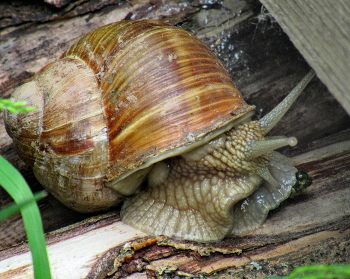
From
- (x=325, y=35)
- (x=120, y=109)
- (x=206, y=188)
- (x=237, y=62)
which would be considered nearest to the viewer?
(x=325, y=35)

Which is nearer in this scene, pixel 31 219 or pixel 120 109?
pixel 31 219

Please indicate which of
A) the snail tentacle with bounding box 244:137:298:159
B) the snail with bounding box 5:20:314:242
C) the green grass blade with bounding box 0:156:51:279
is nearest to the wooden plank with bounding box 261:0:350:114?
the snail with bounding box 5:20:314:242

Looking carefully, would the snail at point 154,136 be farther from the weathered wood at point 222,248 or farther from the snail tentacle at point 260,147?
the weathered wood at point 222,248

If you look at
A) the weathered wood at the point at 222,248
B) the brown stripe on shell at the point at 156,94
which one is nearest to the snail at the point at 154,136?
the brown stripe on shell at the point at 156,94

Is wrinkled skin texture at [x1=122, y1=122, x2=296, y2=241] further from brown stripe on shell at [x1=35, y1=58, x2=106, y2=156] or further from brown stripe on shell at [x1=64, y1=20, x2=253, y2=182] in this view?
brown stripe on shell at [x1=35, y1=58, x2=106, y2=156]

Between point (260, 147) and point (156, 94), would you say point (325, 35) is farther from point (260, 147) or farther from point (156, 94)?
point (156, 94)

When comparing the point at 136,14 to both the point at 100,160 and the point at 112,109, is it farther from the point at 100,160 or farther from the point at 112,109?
the point at 100,160

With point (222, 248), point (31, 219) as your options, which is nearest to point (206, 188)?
point (222, 248)

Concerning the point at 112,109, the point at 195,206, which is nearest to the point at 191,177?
the point at 195,206

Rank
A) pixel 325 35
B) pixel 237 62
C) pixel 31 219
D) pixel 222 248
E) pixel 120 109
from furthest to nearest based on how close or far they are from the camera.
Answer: pixel 237 62 → pixel 120 109 → pixel 222 248 → pixel 325 35 → pixel 31 219
